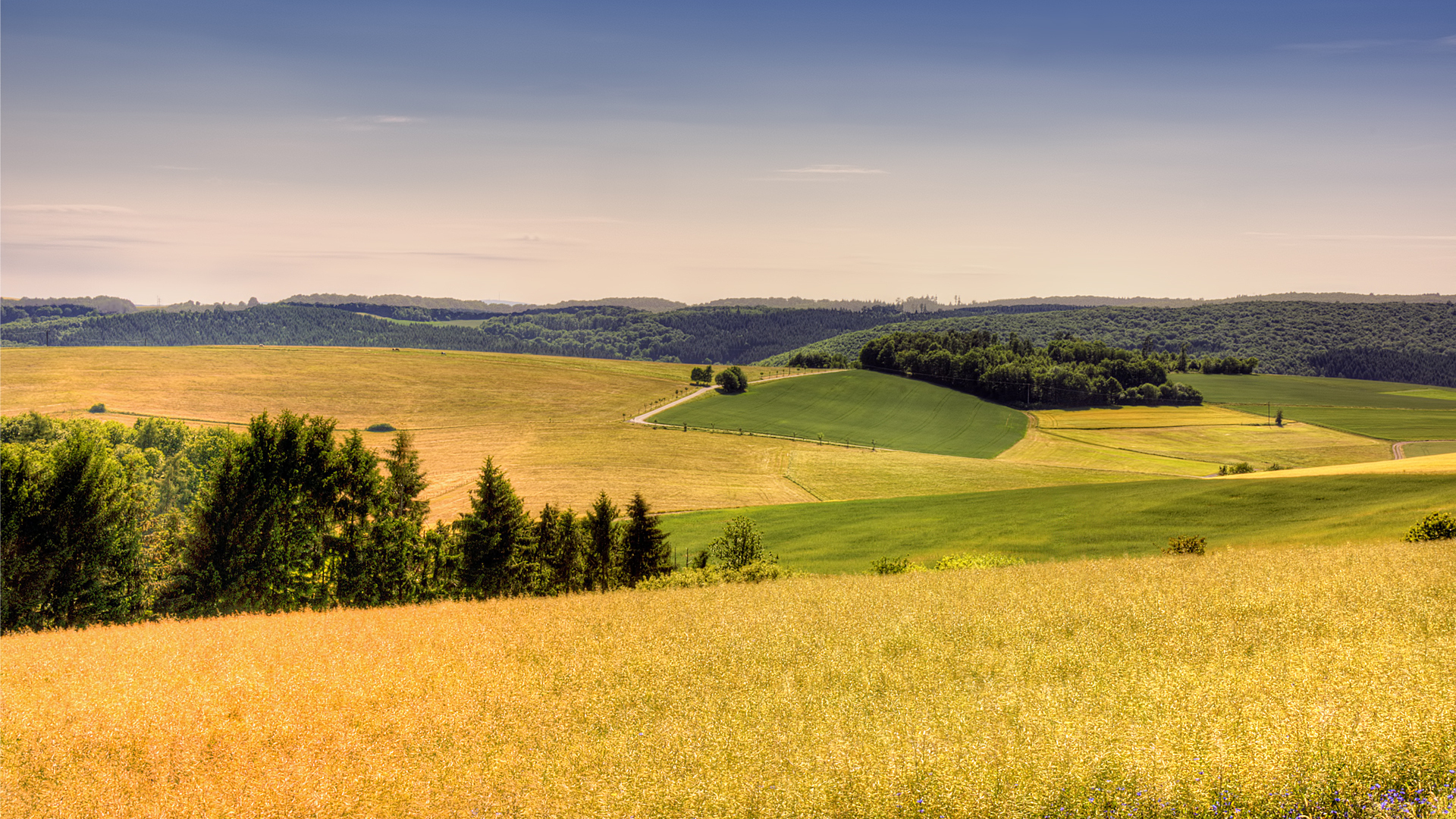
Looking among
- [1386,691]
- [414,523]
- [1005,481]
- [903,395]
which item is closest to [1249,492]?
[1005,481]

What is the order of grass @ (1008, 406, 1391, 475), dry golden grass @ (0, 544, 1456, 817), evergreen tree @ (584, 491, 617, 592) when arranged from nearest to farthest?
1. dry golden grass @ (0, 544, 1456, 817)
2. evergreen tree @ (584, 491, 617, 592)
3. grass @ (1008, 406, 1391, 475)

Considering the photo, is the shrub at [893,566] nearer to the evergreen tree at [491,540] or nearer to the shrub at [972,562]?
the shrub at [972,562]

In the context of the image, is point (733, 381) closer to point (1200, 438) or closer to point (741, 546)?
point (1200, 438)

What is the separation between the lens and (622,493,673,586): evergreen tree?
3978 cm

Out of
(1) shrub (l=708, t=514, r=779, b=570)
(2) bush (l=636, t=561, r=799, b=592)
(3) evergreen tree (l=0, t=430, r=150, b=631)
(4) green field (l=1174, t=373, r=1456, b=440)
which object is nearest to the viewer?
(3) evergreen tree (l=0, t=430, r=150, b=631)

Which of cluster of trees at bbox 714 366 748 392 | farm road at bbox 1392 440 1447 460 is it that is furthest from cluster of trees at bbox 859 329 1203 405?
farm road at bbox 1392 440 1447 460

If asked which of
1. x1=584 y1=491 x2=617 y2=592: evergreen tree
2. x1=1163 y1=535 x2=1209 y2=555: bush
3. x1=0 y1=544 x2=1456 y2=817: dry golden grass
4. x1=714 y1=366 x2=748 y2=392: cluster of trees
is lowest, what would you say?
x1=584 y1=491 x2=617 y2=592: evergreen tree

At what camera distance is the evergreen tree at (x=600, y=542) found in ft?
133

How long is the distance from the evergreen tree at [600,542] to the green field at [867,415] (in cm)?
6973

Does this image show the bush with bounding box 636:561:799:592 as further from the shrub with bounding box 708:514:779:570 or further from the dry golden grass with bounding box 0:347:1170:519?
the dry golden grass with bounding box 0:347:1170:519

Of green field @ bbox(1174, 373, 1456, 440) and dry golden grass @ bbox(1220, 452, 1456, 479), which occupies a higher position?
dry golden grass @ bbox(1220, 452, 1456, 479)

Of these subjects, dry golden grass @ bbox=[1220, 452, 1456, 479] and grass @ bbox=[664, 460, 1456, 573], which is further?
dry golden grass @ bbox=[1220, 452, 1456, 479]

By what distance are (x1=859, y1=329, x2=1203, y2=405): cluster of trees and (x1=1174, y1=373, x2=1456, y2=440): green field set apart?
445 inches

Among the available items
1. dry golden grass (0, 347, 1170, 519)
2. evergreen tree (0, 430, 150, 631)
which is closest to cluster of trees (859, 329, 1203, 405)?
dry golden grass (0, 347, 1170, 519)
